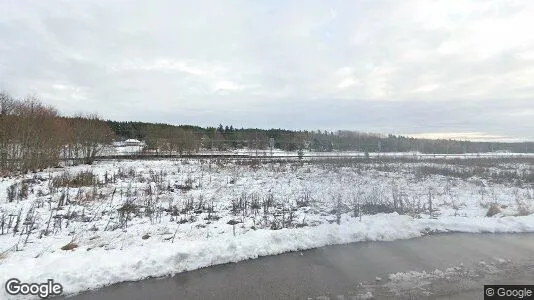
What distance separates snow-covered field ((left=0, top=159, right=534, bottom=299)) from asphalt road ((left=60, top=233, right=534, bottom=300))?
1.49 feet

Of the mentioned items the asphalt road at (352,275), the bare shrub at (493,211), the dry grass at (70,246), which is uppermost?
the bare shrub at (493,211)

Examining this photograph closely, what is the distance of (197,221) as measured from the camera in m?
10.1

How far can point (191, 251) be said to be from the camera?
7477 millimetres

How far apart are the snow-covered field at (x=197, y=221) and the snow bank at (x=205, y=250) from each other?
2 centimetres

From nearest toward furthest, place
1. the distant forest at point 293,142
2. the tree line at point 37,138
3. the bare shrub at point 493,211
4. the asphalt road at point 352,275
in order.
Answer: the asphalt road at point 352,275 → the bare shrub at point 493,211 → the tree line at point 37,138 → the distant forest at point 293,142

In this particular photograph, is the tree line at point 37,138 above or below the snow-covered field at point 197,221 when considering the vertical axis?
above

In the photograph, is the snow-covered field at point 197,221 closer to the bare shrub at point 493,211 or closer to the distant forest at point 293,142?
the bare shrub at point 493,211

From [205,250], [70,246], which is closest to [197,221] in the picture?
[205,250]

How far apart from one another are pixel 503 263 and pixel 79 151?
33.8 metres

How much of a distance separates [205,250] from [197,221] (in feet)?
8.36

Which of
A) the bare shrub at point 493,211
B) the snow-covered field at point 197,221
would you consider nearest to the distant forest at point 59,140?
the snow-covered field at point 197,221

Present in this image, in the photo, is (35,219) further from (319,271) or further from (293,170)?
(293,170)

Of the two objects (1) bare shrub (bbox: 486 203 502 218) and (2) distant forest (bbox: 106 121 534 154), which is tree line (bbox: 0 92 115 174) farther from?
(1) bare shrub (bbox: 486 203 502 218)

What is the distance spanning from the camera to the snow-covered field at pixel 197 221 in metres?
6.89
